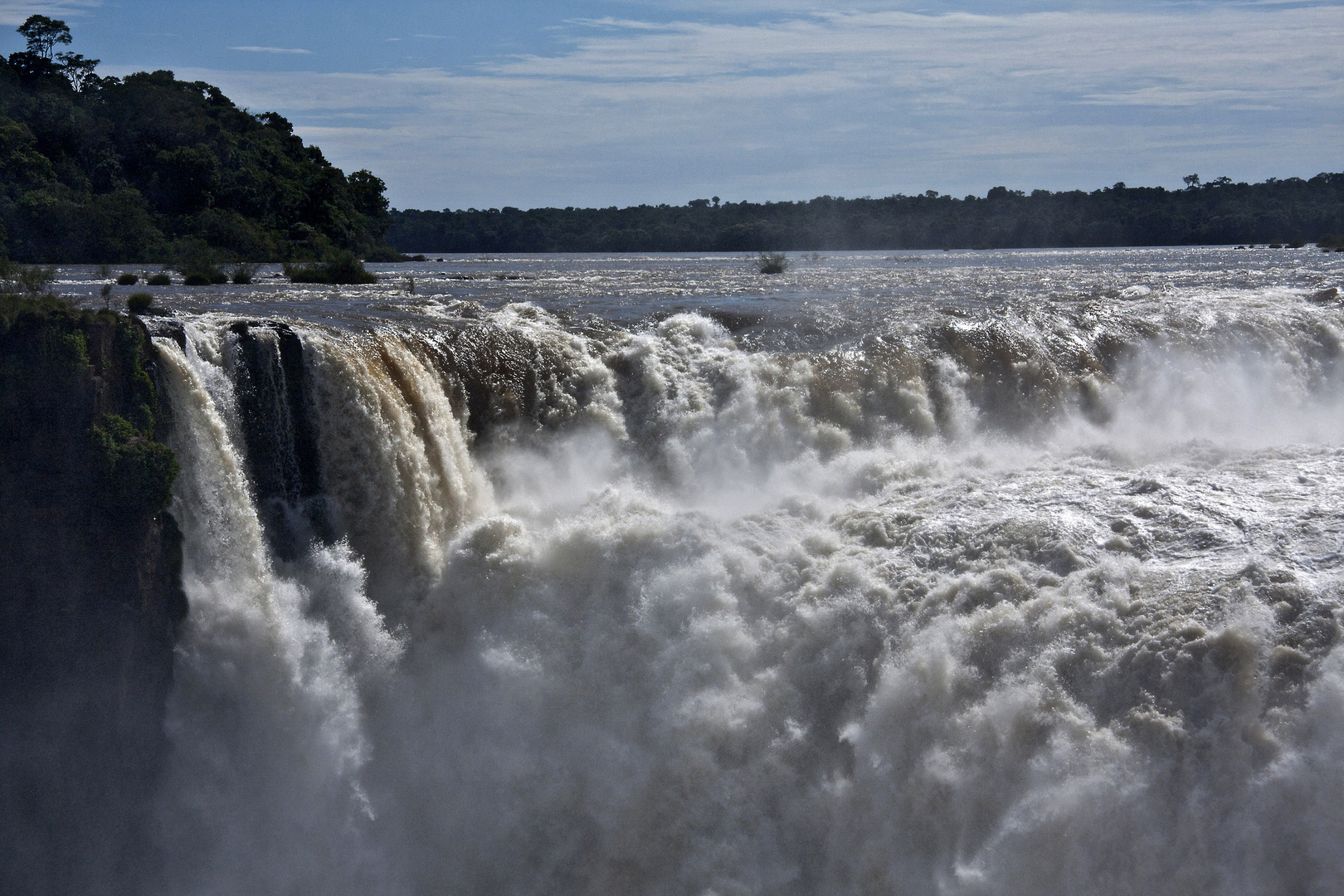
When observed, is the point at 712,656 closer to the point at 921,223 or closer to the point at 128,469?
the point at 128,469

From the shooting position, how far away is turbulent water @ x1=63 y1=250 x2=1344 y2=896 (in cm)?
684

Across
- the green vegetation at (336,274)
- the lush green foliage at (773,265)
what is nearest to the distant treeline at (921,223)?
the lush green foliage at (773,265)

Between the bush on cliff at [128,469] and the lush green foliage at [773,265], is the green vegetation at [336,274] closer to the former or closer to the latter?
the lush green foliage at [773,265]

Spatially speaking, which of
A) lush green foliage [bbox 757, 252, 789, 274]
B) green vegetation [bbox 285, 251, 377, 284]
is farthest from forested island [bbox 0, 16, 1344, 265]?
lush green foliage [bbox 757, 252, 789, 274]

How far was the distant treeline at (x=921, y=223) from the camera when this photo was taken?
203ft

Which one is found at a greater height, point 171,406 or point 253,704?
point 171,406

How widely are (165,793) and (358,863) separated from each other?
168cm

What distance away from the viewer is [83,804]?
831 cm

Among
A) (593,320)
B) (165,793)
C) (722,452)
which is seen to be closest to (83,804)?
(165,793)

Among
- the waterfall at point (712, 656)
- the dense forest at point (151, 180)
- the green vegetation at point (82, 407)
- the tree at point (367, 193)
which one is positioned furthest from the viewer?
the tree at point (367, 193)

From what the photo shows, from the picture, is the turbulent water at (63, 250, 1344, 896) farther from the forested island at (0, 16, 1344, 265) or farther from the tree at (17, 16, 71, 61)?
the tree at (17, 16, 71, 61)

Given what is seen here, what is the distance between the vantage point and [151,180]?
3816 cm

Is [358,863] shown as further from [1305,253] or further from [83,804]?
[1305,253]

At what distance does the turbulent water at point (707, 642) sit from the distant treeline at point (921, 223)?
52173 millimetres
